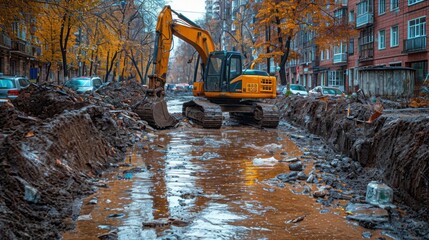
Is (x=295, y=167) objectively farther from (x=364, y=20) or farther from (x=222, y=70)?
(x=364, y=20)

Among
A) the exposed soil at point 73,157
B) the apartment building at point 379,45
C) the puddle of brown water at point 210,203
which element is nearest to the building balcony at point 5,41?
the apartment building at point 379,45

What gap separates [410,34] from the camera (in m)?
36.1

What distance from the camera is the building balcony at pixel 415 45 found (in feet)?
110

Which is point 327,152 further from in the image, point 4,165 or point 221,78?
point 4,165

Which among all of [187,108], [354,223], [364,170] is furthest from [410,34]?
[354,223]

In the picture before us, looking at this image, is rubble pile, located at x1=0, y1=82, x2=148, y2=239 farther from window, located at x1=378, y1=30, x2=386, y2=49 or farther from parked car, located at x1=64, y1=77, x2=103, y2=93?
window, located at x1=378, y1=30, x2=386, y2=49

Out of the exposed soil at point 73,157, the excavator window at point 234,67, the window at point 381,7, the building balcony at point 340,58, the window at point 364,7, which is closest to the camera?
the exposed soil at point 73,157

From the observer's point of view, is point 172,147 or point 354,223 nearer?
point 354,223

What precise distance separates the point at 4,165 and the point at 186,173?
433 cm

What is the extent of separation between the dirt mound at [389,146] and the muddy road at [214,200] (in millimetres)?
699

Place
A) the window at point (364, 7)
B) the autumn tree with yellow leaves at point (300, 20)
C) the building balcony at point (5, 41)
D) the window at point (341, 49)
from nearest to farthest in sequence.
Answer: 1. the autumn tree with yellow leaves at point (300, 20)
2. the building balcony at point (5, 41)
3. the window at point (364, 7)
4. the window at point (341, 49)

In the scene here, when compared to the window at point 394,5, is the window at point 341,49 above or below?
below

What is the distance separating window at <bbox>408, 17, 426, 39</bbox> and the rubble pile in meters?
28.2

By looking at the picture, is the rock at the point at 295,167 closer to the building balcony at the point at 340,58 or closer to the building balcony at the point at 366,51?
the building balcony at the point at 366,51
